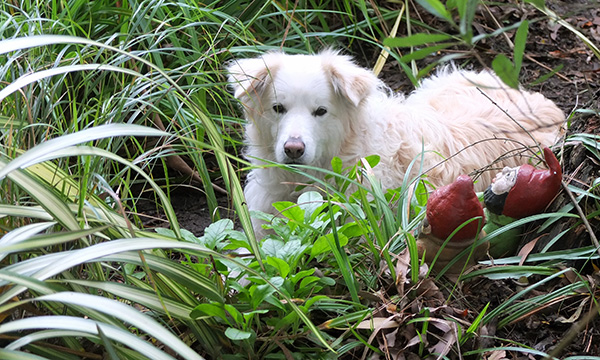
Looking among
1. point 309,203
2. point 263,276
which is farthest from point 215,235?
point 309,203

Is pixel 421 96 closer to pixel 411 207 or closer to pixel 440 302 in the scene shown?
pixel 411 207

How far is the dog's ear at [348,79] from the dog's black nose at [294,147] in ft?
1.29

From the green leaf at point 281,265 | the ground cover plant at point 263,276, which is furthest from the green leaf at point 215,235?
the green leaf at point 281,265

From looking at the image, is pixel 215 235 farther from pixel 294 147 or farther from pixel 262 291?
pixel 294 147

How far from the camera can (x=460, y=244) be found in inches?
76.4

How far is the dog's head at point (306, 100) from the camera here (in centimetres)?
316

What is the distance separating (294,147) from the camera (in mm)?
3049

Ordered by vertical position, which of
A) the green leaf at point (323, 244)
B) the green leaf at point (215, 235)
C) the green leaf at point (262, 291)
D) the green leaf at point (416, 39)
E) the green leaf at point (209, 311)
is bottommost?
the green leaf at point (323, 244)

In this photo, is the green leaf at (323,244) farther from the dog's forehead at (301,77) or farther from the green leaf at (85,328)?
the dog's forehead at (301,77)

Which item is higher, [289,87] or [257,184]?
[289,87]

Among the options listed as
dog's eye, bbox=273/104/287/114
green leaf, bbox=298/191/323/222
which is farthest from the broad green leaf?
dog's eye, bbox=273/104/287/114

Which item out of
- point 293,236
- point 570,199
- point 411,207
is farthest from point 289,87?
point 570,199

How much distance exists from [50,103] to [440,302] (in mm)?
1458

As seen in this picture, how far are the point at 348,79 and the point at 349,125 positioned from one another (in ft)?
0.99
